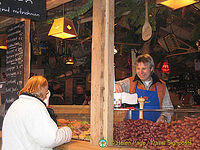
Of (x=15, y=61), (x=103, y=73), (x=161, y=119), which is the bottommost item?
(x=161, y=119)

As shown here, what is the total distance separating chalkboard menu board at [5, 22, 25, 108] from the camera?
4.36 m

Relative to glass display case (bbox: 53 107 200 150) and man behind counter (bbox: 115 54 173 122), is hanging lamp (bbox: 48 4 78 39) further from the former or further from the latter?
glass display case (bbox: 53 107 200 150)

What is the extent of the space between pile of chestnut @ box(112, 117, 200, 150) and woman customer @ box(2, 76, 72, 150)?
61 centimetres

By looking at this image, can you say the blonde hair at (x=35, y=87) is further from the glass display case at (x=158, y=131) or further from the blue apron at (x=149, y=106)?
the blue apron at (x=149, y=106)

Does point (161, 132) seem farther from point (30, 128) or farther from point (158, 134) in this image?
point (30, 128)

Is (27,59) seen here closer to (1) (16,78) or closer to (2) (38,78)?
(1) (16,78)

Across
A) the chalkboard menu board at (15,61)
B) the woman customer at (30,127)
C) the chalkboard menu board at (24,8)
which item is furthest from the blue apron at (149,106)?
the chalkboard menu board at (15,61)

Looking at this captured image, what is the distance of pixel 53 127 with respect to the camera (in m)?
2.41

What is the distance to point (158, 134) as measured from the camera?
2.33 meters

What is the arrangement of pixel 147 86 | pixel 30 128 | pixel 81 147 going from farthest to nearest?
pixel 147 86
pixel 81 147
pixel 30 128

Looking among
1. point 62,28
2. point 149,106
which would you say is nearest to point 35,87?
point 149,106

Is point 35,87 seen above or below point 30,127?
above

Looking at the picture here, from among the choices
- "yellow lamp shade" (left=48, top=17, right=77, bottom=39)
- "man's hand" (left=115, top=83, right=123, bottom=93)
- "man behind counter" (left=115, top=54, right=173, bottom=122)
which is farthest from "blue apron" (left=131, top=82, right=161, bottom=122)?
"yellow lamp shade" (left=48, top=17, right=77, bottom=39)

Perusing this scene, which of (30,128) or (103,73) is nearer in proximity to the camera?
(30,128)
